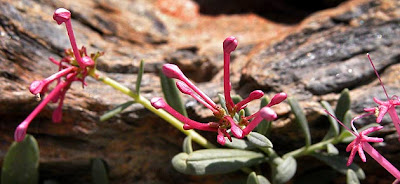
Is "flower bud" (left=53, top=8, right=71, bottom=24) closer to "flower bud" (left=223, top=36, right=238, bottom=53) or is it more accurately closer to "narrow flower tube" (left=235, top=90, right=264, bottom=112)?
"flower bud" (left=223, top=36, right=238, bottom=53)

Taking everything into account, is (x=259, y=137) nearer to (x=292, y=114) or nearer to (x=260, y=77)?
(x=292, y=114)

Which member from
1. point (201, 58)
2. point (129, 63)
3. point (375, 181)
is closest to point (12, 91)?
point (129, 63)

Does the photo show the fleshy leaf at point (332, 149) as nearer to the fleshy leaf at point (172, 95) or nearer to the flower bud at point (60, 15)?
the fleshy leaf at point (172, 95)

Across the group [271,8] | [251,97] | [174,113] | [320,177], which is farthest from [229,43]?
[271,8]

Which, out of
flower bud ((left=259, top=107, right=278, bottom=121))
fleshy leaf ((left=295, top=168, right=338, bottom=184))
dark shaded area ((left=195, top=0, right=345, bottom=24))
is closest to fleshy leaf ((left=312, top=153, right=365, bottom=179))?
fleshy leaf ((left=295, top=168, right=338, bottom=184))

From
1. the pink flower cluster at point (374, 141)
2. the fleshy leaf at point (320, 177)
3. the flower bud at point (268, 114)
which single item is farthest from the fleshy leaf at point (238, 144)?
the flower bud at point (268, 114)

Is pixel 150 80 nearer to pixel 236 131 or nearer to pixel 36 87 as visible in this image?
pixel 36 87
